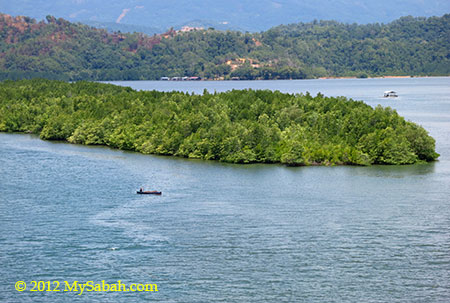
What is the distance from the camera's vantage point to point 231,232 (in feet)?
190

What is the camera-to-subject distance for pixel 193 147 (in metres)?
96.4

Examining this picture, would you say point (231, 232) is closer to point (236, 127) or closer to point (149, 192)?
point (149, 192)

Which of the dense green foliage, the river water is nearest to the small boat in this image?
the river water

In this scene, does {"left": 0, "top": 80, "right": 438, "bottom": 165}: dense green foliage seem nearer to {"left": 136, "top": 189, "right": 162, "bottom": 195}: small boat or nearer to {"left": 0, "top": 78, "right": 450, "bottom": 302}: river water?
{"left": 0, "top": 78, "right": 450, "bottom": 302}: river water

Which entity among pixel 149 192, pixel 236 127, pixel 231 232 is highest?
pixel 236 127

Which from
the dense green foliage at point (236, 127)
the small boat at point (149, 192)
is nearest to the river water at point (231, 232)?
the small boat at point (149, 192)

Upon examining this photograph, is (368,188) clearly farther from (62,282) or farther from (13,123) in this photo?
(13,123)

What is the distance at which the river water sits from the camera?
154 ft

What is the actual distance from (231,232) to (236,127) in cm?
4017

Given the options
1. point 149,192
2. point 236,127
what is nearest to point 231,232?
point 149,192

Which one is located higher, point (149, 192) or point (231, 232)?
point (149, 192)

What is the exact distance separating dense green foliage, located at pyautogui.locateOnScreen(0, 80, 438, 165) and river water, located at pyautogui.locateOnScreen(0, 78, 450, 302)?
3506mm

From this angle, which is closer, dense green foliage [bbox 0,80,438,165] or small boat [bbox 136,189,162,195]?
small boat [bbox 136,189,162,195]

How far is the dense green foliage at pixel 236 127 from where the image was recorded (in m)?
89.4
